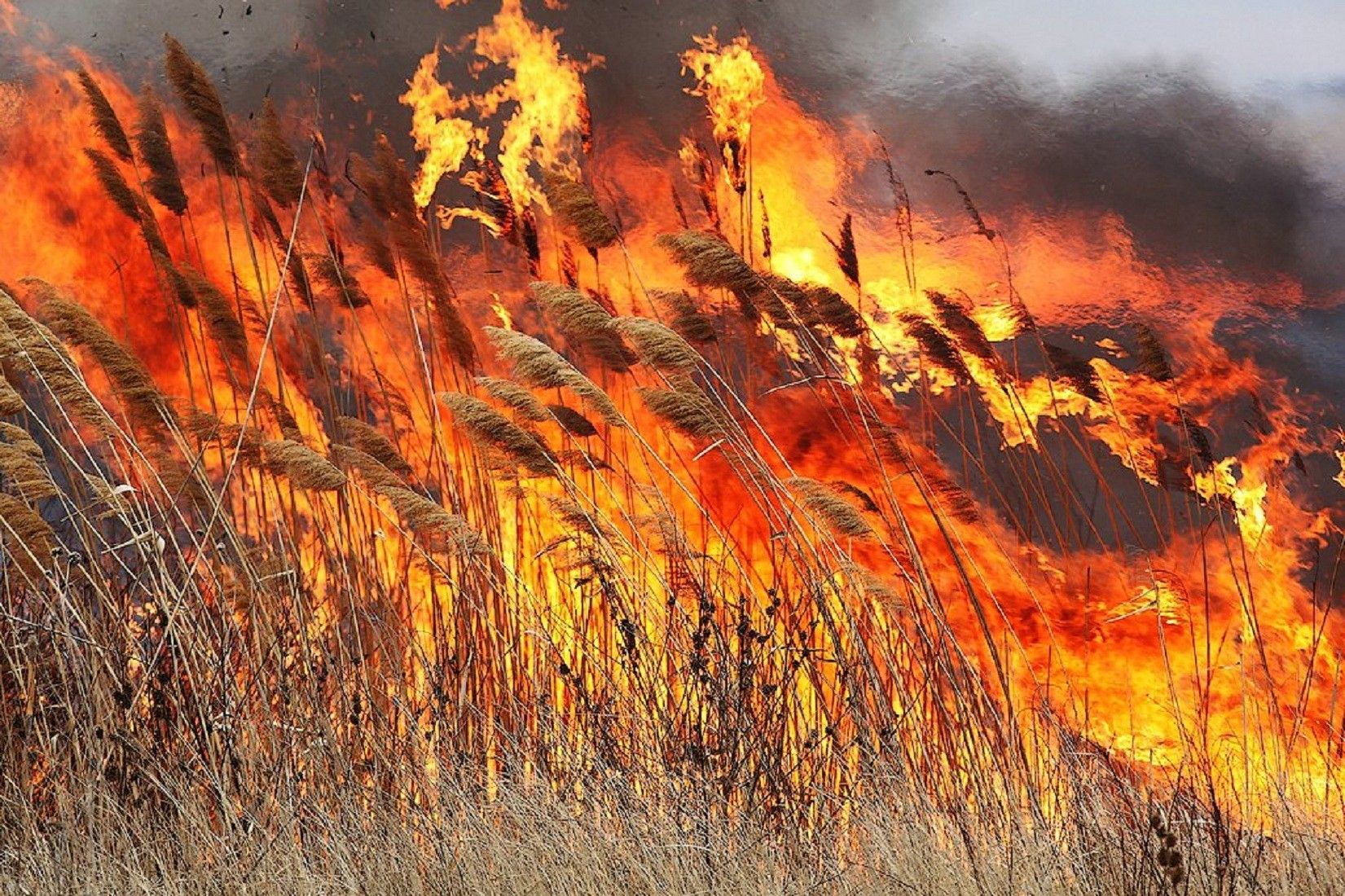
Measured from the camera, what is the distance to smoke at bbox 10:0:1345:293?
3.03 metres

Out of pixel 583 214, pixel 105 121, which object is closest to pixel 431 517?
pixel 583 214

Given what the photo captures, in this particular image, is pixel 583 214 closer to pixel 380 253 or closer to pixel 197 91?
pixel 380 253

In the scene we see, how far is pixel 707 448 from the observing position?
2357 mm

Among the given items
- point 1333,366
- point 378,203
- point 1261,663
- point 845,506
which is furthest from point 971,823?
point 378,203

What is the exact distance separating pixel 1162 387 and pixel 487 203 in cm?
170

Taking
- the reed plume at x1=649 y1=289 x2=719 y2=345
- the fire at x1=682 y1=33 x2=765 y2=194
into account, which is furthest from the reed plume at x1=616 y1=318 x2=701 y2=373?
the fire at x1=682 y1=33 x2=765 y2=194

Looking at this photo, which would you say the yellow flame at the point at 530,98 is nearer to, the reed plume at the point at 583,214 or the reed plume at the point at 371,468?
the reed plume at the point at 583,214

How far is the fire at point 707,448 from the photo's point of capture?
240 cm

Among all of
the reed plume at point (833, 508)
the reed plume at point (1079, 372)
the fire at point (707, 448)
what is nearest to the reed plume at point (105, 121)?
the fire at point (707, 448)

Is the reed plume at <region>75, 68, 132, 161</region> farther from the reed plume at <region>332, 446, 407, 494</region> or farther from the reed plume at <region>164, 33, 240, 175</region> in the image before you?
the reed plume at <region>332, 446, 407, 494</region>

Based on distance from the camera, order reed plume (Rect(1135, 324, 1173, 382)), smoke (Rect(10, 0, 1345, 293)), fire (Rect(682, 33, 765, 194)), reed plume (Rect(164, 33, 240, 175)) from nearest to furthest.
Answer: reed plume (Rect(1135, 324, 1173, 382)) < reed plume (Rect(164, 33, 240, 175)) < smoke (Rect(10, 0, 1345, 293)) < fire (Rect(682, 33, 765, 194))

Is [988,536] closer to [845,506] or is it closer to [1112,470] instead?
[1112,470]

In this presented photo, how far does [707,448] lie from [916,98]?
1.29 m

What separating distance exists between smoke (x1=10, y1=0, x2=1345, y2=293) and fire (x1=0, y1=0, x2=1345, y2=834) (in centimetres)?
7
